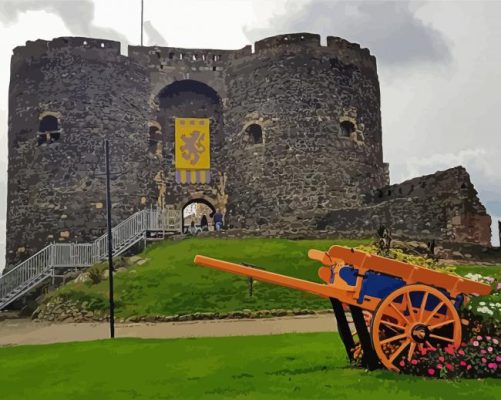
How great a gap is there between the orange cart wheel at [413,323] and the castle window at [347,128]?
24.2 m

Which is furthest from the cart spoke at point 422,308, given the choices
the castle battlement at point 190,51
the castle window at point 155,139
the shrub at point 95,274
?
the castle window at point 155,139

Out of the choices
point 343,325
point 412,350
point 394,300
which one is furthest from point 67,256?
point 412,350

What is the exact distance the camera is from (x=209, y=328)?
14984 mm

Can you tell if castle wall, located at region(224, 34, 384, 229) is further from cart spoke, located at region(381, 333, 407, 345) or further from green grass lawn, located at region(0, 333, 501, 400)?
cart spoke, located at region(381, 333, 407, 345)

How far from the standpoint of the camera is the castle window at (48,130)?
29797 mm

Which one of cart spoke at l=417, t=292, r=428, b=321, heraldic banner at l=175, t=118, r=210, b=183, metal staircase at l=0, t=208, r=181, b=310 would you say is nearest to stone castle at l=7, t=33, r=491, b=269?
heraldic banner at l=175, t=118, r=210, b=183

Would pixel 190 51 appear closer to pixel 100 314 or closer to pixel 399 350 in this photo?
pixel 100 314

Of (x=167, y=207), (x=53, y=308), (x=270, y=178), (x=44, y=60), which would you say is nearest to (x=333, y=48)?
(x=270, y=178)

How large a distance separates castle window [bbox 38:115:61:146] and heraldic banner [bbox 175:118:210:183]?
567cm

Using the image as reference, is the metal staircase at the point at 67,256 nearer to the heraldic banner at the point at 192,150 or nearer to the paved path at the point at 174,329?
the heraldic banner at the point at 192,150

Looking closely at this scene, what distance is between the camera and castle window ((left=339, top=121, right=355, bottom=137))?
101 feet

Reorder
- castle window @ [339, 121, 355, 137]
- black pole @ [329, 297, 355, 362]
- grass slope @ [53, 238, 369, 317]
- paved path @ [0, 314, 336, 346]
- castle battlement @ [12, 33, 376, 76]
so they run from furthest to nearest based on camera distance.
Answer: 1. castle window @ [339, 121, 355, 137]
2. castle battlement @ [12, 33, 376, 76]
3. grass slope @ [53, 238, 369, 317]
4. paved path @ [0, 314, 336, 346]
5. black pole @ [329, 297, 355, 362]

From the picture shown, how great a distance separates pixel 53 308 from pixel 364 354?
14776 millimetres

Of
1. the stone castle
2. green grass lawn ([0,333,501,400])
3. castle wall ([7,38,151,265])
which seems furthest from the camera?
the stone castle
